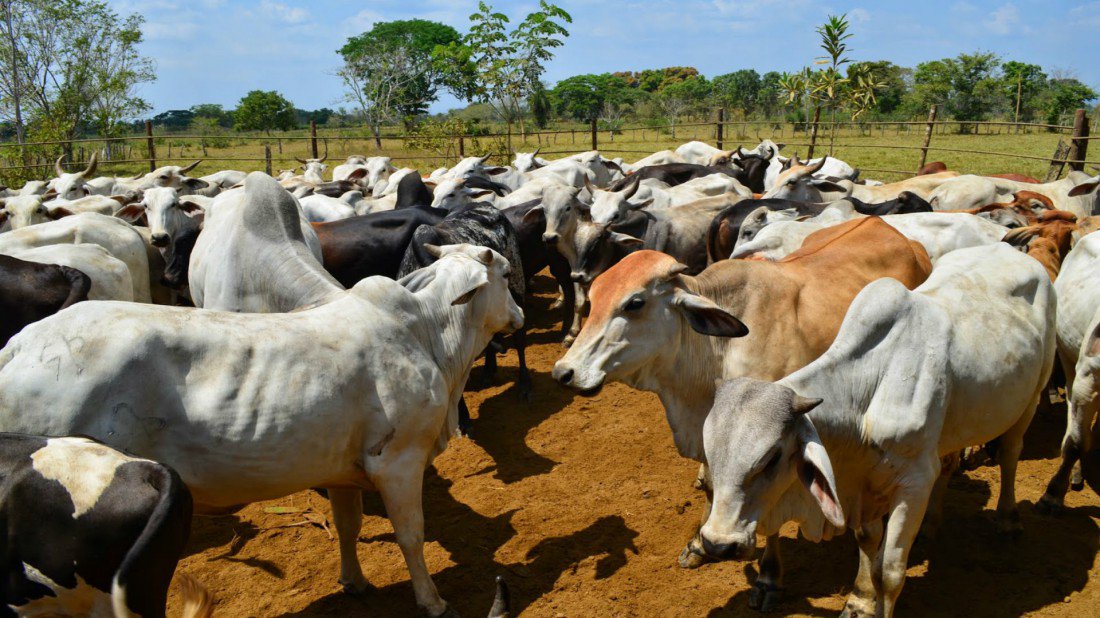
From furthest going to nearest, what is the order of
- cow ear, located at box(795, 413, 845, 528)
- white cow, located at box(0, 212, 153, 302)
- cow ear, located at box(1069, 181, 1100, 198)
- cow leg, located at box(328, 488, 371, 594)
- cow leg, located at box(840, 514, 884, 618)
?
cow ear, located at box(1069, 181, 1100, 198) → white cow, located at box(0, 212, 153, 302) → cow leg, located at box(328, 488, 371, 594) → cow leg, located at box(840, 514, 884, 618) → cow ear, located at box(795, 413, 845, 528)

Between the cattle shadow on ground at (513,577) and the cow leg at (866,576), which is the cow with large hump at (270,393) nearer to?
the cattle shadow on ground at (513,577)

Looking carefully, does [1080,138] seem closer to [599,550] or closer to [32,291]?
[599,550]

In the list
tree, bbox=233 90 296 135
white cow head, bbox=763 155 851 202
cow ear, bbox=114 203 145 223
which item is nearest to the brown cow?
white cow head, bbox=763 155 851 202

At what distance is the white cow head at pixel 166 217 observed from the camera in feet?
25.4

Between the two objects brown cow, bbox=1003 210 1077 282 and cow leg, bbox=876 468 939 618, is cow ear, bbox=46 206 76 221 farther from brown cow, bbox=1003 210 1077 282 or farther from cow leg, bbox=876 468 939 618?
brown cow, bbox=1003 210 1077 282

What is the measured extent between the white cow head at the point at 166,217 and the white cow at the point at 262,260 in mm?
2089

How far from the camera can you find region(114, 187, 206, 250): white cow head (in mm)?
7739

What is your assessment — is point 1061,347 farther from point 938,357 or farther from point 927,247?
point 938,357

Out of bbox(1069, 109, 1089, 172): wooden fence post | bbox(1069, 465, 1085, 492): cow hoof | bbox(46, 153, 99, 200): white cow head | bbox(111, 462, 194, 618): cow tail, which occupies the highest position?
bbox(1069, 109, 1089, 172): wooden fence post

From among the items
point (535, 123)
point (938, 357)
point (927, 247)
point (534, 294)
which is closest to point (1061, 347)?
point (927, 247)

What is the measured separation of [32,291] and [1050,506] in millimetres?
6425

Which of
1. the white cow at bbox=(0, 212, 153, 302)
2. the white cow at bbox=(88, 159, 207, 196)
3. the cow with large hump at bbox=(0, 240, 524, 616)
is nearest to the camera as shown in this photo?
the cow with large hump at bbox=(0, 240, 524, 616)

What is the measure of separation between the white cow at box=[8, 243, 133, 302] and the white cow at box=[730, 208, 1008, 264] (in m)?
4.89

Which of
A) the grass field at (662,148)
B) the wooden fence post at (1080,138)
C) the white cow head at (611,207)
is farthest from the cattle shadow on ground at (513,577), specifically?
the grass field at (662,148)
